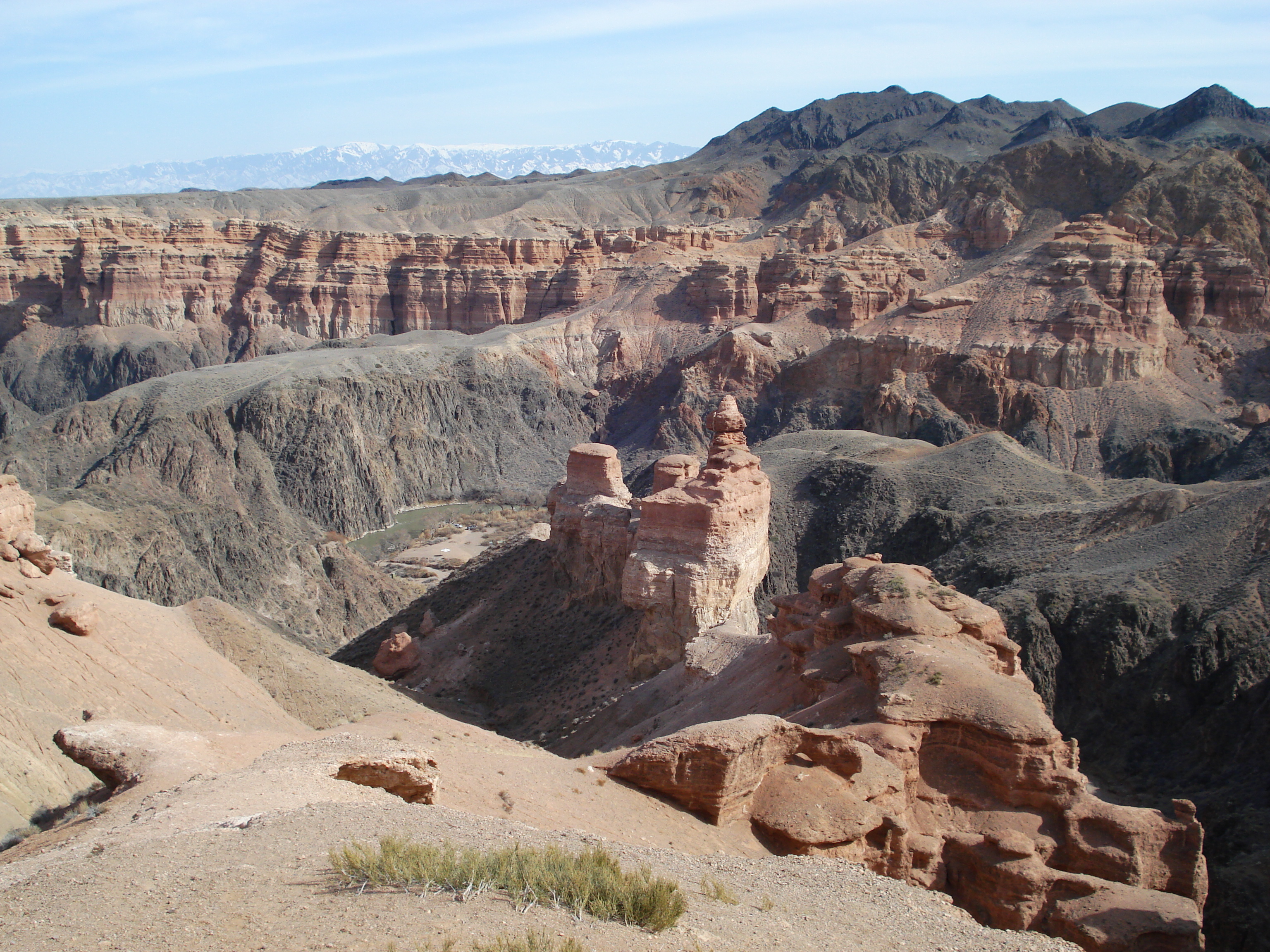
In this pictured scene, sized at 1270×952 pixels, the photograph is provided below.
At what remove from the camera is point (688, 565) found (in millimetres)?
24781

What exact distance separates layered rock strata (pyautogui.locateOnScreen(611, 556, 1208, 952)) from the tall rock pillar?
1002 cm

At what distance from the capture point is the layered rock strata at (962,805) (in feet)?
39.2

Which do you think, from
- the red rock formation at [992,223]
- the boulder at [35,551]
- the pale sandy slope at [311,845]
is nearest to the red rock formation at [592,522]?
the pale sandy slope at [311,845]

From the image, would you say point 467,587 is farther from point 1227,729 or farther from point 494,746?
point 1227,729

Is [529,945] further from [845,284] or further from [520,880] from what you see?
[845,284]

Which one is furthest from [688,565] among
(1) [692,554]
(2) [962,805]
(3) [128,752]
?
(3) [128,752]

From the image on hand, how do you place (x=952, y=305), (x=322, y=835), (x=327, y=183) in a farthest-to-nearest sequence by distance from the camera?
(x=327, y=183) < (x=952, y=305) < (x=322, y=835)

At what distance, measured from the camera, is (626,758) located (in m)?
13.2

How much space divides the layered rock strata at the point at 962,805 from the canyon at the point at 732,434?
0.10 metres

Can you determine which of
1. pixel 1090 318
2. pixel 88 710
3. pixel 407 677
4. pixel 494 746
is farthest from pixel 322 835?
pixel 1090 318

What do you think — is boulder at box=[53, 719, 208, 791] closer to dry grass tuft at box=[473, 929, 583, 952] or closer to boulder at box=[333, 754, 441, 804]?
boulder at box=[333, 754, 441, 804]

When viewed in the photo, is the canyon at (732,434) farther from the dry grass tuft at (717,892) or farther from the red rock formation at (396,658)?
the dry grass tuft at (717,892)

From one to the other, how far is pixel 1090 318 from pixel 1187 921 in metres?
54.0

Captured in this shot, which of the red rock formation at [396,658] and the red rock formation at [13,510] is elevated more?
the red rock formation at [13,510]
